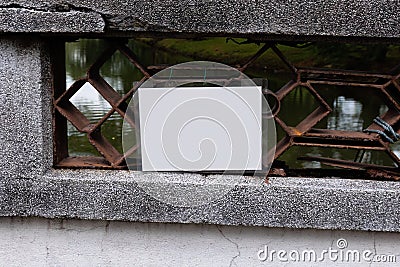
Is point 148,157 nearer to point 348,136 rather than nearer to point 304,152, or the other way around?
point 348,136

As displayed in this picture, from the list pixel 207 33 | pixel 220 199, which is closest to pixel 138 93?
pixel 207 33

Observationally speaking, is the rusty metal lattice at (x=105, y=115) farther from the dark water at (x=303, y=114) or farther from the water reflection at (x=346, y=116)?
the water reflection at (x=346, y=116)

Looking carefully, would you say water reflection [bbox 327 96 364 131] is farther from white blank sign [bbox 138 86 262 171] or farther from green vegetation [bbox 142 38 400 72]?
white blank sign [bbox 138 86 262 171]

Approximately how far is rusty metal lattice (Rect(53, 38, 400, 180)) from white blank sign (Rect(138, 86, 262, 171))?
0.18 feet

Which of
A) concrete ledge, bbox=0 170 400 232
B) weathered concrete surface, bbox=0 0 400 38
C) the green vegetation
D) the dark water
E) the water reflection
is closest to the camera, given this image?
weathered concrete surface, bbox=0 0 400 38

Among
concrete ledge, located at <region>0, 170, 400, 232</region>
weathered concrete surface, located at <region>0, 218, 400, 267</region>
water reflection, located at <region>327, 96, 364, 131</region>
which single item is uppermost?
concrete ledge, located at <region>0, 170, 400, 232</region>

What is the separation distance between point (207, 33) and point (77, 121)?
0.48 meters

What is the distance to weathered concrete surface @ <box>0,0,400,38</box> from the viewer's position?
4.97 feet

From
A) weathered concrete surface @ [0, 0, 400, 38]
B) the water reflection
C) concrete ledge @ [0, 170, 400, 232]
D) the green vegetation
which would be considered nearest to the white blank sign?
concrete ledge @ [0, 170, 400, 232]

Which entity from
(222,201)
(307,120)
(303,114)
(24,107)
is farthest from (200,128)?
(303,114)

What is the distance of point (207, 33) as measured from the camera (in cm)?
156

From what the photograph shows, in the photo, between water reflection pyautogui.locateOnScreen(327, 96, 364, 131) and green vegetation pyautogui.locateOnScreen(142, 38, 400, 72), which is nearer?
water reflection pyautogui.locateOnScreen(327, 96, 364, 131)

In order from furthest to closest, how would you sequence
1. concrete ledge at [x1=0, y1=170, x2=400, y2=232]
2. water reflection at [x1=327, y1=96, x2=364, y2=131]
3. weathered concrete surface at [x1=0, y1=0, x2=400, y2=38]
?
1. water reflection at [x1=327, y1=96, x2=364, y2=131]
2. concrete ledge at [x1=0, y1=170, x2=400, y2=232]
3. weathered concrete surface at [x1=0, y1=0, x2=400, y2=38]

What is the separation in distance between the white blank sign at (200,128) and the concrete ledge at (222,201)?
5 cm
